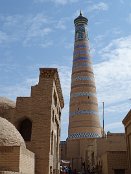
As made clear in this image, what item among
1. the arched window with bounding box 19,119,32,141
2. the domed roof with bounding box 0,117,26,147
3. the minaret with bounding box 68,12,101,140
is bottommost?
the domed roof with bounding box 0,117,26,147

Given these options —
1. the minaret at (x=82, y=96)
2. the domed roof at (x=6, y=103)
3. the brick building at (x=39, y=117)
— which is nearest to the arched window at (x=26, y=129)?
the brick building at (x=39, y=117)

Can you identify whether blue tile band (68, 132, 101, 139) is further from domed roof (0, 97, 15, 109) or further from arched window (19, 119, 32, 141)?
arched window (19, 119, 32, 141)

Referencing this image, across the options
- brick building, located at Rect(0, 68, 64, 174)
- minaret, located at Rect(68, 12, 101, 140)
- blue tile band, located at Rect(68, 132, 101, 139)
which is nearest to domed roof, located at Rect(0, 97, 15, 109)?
brick building, located at Rect(0, 68, 64, 174)

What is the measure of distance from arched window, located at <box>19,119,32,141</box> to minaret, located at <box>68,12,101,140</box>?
590 inches

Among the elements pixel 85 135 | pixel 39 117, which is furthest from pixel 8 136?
pixel 85 135

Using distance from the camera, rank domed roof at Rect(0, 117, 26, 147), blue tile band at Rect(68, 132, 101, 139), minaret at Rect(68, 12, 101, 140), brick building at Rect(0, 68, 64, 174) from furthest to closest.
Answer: minaret at Rect(68, 12, 101, 140) → blue tile band at Rect(68, 132, 101, 139) → brick building at Rect(0, 68, 64, 174) → domed roof at Rect(0, 117, 26, 147)

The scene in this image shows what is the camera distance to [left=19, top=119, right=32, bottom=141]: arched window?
1530 cm

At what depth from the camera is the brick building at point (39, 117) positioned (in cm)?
1423

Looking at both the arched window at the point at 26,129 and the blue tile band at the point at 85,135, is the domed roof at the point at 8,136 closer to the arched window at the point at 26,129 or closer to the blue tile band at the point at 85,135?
the arched window at the point at 26,129

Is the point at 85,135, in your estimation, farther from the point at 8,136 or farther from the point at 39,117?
→ the point at 8,136

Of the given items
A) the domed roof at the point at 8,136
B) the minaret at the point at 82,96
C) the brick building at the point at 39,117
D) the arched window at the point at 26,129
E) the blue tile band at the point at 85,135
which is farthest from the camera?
the minaret at the point at 82,96

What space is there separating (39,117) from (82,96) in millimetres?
16801

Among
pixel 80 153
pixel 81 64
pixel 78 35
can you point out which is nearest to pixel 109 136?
pixel 80 153

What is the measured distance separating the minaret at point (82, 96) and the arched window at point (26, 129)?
49.1ft
